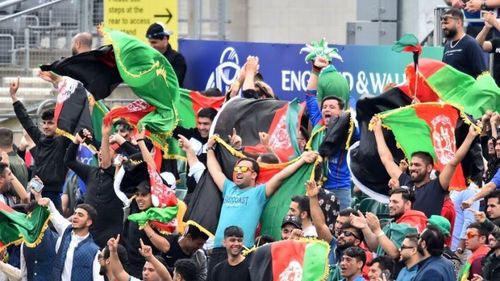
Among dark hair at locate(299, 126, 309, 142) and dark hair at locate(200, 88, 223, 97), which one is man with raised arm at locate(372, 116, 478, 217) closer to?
dark hair at locate(299, 126, 309, 142)

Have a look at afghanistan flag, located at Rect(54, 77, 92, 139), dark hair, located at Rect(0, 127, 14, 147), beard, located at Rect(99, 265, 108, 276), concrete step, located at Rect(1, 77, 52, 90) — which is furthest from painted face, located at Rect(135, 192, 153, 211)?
concrete step, located at Rect(1, 77, 52, 90)

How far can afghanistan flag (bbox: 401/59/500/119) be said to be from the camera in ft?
68.6

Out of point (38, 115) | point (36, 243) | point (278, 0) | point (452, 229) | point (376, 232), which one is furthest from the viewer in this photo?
point (278, 0)

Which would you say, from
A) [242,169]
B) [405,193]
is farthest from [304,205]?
[405,193]

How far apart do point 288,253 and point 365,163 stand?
6.76 feet

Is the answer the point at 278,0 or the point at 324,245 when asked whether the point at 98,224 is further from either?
the point at 278,0

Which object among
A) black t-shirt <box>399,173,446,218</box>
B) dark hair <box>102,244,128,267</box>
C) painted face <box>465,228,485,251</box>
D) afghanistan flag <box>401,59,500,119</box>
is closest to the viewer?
painted face <box>465,228,485,251</box>

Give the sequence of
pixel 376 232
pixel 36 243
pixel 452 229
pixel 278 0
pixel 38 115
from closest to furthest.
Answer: pixel 376 232 → pixel 452 229 → pixel 36 243 → pixel 38 115 → pixel 278 0

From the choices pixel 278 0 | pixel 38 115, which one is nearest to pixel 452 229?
pixel 38 115

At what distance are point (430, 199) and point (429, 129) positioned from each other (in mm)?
1328

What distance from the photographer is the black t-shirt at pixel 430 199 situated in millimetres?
18938

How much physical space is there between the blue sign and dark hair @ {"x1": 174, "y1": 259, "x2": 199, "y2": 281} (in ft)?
19.8

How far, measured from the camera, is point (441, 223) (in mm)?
17609

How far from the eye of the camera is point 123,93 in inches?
1026
